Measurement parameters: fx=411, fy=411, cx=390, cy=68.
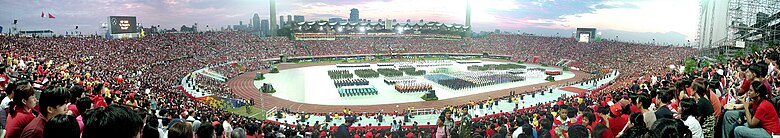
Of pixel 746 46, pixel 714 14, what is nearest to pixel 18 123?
pixel 746 46

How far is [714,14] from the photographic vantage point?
32312 mm

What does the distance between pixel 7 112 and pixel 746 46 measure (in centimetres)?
3778

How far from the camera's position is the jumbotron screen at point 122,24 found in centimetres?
5038

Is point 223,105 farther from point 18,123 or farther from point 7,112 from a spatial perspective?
point 18,123

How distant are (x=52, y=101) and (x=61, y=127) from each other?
4.96ft

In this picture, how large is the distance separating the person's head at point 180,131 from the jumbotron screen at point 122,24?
5635 cm

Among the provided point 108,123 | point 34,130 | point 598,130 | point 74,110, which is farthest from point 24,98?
point 598,130

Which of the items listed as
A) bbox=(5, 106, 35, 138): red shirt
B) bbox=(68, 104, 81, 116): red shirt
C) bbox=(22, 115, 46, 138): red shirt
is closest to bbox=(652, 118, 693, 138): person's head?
bbox=(22, 115, 46, 138): red shirt

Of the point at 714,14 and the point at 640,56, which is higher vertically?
the point at 714,14

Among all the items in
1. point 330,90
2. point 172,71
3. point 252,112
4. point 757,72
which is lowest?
point 252,112

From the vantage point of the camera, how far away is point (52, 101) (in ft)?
14.1

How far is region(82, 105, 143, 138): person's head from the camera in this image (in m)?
3.08

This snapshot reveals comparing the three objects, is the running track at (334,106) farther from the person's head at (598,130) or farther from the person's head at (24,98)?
the person's head at (598,130)

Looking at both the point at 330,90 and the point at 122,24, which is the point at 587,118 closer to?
the point at 330,90
